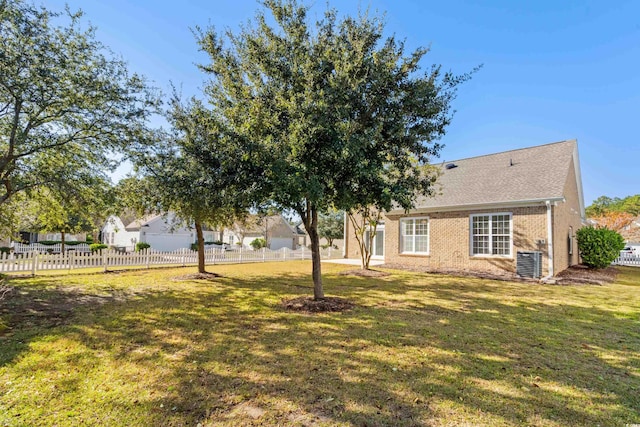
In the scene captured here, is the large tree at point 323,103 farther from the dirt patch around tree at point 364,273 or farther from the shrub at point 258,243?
the shrub at point 258,243

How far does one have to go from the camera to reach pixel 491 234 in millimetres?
13680

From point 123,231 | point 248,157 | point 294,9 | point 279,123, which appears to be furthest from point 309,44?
point 123,231

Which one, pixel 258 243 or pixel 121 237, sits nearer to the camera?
pixel 121 237

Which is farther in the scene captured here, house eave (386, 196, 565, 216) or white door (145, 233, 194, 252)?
white door (145, 233, 194, 252)

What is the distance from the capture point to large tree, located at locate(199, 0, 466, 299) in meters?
5.82

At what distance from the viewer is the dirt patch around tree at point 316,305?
275 inches

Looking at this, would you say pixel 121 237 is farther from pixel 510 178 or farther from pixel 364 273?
pixel 510 178

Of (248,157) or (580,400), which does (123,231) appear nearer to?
(248,157)

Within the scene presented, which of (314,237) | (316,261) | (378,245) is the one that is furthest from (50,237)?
(316,261)

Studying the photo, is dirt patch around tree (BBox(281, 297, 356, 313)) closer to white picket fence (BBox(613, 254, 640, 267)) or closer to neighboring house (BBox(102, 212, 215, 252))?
white picket fence (BBox(613, 254, 640, 267))

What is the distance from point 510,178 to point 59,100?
16.7 m

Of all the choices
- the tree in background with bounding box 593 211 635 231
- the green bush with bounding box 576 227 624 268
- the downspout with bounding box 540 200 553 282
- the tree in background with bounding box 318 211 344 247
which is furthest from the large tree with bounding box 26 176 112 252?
the tree in background with bounding box 593 211 635 231

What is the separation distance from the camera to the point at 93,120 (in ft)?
27.5

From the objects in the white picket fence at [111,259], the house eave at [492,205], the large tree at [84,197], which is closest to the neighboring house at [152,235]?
the white picket fence at [111,259]
